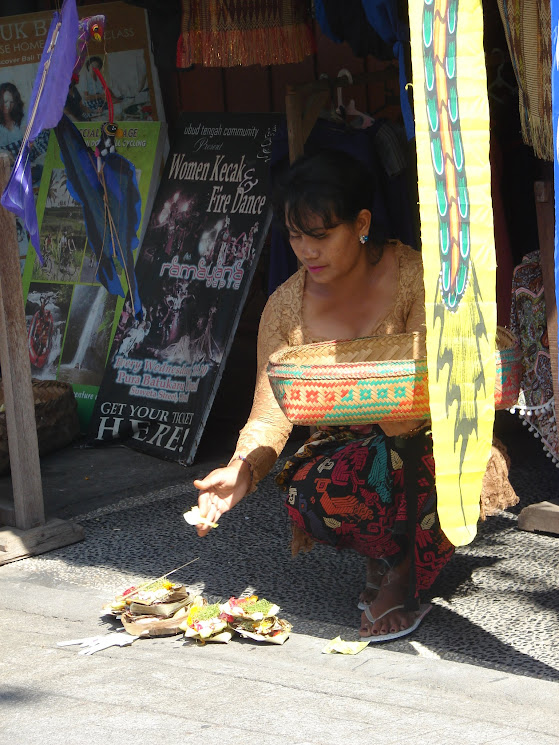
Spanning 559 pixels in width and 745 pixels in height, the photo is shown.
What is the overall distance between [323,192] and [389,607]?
1.21 meters

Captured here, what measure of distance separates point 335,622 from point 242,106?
3290 millimetres

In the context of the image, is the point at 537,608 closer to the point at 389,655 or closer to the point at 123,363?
the point at 389,655

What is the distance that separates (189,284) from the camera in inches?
218

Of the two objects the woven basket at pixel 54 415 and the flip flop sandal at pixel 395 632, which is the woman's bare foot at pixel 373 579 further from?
the woven basket at pixel 54 415

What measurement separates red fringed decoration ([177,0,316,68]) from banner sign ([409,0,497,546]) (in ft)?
6.79

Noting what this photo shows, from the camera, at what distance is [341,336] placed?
333 cm

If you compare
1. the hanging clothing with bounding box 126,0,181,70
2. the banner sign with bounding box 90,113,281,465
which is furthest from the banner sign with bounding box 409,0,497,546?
the banner sign with bounding box 90,113,281,465

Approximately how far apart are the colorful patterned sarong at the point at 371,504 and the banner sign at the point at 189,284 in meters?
2.02

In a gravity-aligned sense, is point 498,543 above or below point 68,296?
below

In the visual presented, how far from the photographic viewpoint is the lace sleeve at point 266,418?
3.12 m

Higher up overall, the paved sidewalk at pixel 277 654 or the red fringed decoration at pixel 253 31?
the red fringed decoration at pixel 253 31

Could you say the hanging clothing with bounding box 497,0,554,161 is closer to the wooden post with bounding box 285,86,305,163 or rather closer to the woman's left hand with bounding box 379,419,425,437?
the woman's left hand with bounding box 379,419,425,437

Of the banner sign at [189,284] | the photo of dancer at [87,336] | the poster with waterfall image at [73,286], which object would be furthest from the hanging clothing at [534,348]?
the photo of dancer at [87,336]

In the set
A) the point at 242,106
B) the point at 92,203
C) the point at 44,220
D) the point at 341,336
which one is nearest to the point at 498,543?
the point at 341,336
